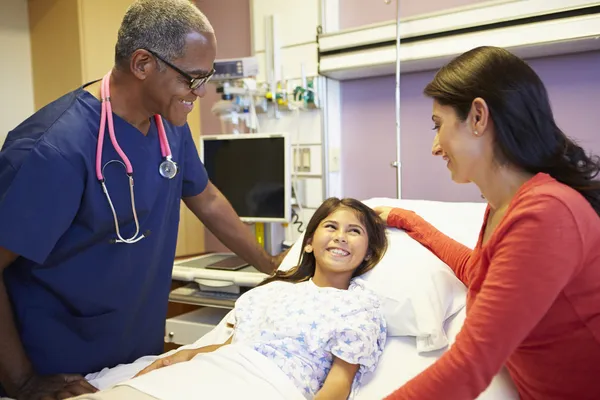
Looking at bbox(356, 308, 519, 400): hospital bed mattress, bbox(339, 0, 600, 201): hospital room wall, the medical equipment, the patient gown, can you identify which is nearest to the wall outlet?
bbox(339, 0, 600, 201): hospital room wall

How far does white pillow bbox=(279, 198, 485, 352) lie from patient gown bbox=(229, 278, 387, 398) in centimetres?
5

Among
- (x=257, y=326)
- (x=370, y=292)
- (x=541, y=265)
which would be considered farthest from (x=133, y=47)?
(x=541, y=265)

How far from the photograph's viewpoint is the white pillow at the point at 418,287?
1249 millimetres

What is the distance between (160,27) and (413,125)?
4.38 feet

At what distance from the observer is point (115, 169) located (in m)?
1.23

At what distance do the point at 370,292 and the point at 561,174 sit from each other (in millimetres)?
634

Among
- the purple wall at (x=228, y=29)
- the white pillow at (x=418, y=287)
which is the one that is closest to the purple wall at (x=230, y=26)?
the purple wall at (x=228, y=29)

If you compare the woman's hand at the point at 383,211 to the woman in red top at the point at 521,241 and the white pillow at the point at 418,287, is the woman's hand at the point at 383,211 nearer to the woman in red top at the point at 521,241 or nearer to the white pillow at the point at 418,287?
the white pillow at the point at 418,287

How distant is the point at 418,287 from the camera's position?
51.5 inches

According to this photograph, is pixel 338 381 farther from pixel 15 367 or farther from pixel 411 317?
pixel 15 367

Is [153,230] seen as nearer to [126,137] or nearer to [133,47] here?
[126,137]

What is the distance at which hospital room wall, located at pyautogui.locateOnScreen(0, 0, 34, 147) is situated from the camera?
2.71m

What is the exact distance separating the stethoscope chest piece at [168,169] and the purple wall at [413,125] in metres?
1.20

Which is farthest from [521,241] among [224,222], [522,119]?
[224,222]
